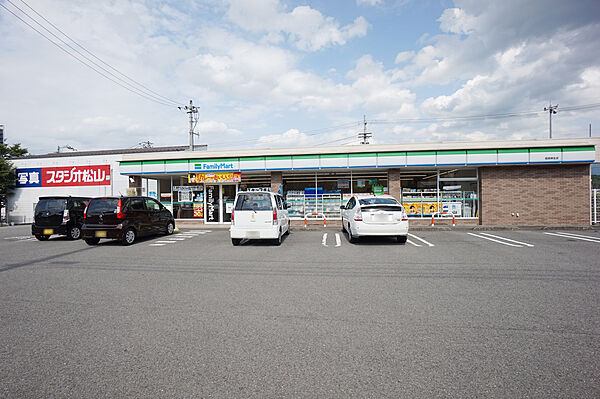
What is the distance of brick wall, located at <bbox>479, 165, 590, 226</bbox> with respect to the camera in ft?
50.5

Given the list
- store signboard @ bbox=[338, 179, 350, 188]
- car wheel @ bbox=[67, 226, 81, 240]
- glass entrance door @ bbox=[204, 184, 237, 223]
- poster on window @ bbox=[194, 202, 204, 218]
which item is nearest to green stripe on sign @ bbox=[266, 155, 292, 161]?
glass entrance door @ bbox=[204, 184, 237, 223]

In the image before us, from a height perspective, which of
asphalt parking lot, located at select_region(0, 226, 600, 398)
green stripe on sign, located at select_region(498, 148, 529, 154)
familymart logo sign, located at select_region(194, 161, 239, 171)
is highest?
green stripe on sign, located at select_region(498, 148, 529, 154)

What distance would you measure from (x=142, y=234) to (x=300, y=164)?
8122mm

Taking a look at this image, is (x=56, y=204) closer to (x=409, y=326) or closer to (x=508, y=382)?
(x=409, y=326)

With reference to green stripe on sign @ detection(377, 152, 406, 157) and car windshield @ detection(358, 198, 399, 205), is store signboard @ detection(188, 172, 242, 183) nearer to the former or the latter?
green stripe on sign @ detection(377, 152, 406, 157)

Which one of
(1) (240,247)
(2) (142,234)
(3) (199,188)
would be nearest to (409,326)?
(1) (240,247)

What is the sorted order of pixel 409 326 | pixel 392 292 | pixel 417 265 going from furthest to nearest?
1. pixel 417 265
2. pixel 392 292
3. pixel 409 326

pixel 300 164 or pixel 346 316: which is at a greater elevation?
pixel 300 164

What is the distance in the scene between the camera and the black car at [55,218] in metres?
12.2

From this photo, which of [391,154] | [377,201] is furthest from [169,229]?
[391,154]

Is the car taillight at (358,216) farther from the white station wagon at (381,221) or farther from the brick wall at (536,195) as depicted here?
the brick wall at (536,195)

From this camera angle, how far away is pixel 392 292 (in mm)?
5172

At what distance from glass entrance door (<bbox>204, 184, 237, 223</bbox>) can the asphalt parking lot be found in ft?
35.4

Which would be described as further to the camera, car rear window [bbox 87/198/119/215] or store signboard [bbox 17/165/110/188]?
store signboard [bbox 17/165/110/188]
